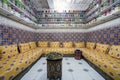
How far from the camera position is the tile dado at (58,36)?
2816mm

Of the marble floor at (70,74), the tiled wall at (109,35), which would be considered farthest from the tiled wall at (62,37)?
the marble floor at (70,74)

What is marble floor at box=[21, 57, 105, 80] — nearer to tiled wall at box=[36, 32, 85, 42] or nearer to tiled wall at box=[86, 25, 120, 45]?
tiled wall at box=[86, 25, 120, 45]

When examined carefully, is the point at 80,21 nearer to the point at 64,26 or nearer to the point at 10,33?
the point at 64,26

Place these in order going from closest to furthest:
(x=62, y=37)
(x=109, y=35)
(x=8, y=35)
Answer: (x=8, y=35)
(x=109, y=35)
(x=62, y=37)

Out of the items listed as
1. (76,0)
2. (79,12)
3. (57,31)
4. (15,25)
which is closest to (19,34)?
(15,25)

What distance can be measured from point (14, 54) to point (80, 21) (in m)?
4.82

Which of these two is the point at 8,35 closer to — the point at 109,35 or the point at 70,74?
the point at 70,74

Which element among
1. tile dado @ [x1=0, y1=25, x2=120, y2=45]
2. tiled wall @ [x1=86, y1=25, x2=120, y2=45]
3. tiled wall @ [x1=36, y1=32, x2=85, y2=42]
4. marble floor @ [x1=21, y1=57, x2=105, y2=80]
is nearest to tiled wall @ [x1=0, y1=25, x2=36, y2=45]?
tile dado @ [x1=0, y1=25, x2=120, y2=45]

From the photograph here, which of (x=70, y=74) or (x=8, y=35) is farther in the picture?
(x=8, y=35)

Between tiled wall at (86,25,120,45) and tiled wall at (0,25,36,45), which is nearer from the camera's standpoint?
tiled wall at (0,25,36,45)

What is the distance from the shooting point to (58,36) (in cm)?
557

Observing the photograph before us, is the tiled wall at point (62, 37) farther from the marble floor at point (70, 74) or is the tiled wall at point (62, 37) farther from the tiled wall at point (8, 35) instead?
the marble floor at point (70, 74)

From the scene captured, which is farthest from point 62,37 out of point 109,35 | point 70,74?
point 70,74

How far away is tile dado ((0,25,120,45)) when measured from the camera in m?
2.82
